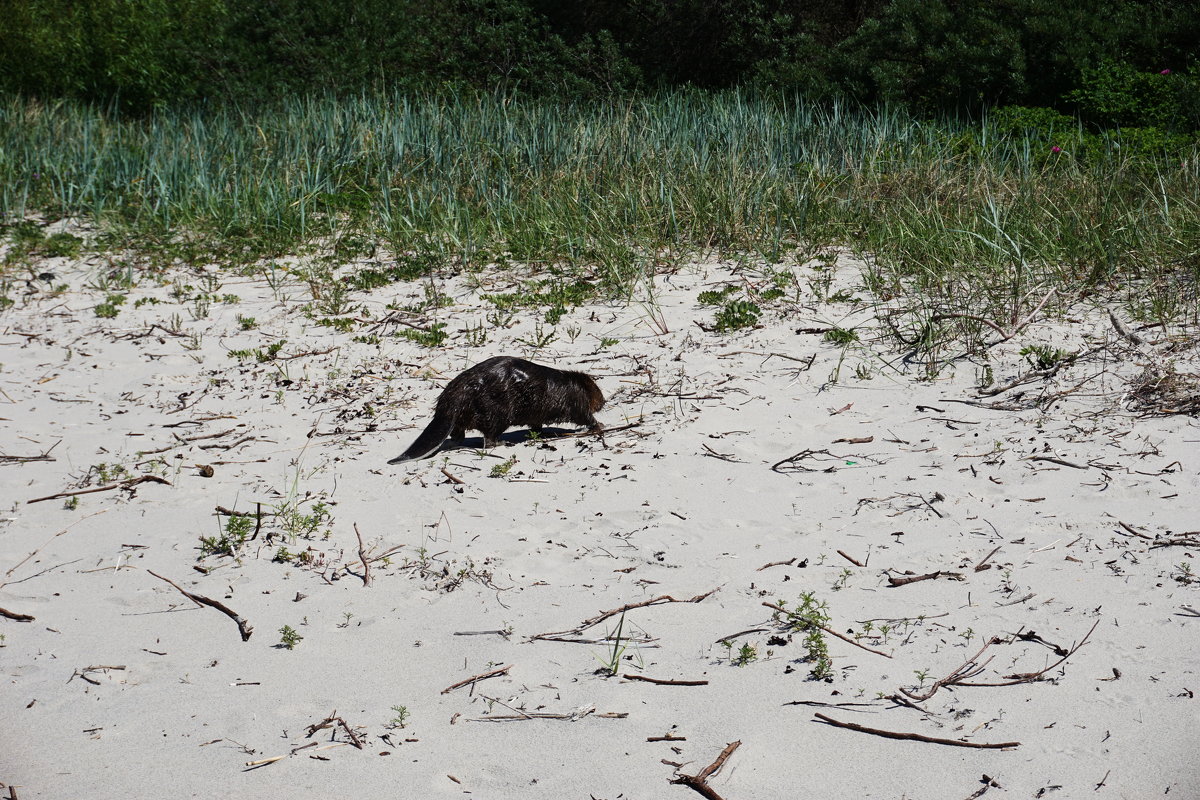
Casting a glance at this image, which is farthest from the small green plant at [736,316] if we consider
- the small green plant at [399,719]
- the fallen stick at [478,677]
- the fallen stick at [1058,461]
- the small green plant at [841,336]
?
the small green plant at [399,719]

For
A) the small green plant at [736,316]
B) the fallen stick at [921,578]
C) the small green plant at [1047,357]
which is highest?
the small green plant at [1047,357]

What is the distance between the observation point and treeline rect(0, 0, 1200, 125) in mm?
10711

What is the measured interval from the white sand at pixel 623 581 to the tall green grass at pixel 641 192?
96cm

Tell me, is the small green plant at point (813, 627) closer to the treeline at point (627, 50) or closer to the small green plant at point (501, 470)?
the small green plant at point (501, 470)

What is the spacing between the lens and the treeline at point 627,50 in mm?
10711

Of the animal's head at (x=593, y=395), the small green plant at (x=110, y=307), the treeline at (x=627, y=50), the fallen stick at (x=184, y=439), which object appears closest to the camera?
the fallen stick at (x=184, y=439)

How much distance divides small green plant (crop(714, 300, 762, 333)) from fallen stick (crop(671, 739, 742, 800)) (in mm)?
3577

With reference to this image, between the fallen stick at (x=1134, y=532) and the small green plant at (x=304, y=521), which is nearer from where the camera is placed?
the fallen stick at (x=1134, y=532)

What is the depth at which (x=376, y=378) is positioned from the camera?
18.2ft

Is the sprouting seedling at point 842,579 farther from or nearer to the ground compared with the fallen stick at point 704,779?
farther from the ground

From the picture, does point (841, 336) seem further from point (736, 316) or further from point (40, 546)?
point (40, 546)

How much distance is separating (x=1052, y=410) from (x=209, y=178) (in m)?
6.99

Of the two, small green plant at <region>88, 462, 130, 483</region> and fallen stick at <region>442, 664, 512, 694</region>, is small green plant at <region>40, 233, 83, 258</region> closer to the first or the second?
small green plant at <region>88, 462, 130, 483</region>

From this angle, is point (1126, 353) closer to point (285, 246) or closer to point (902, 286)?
point (902, 286)
